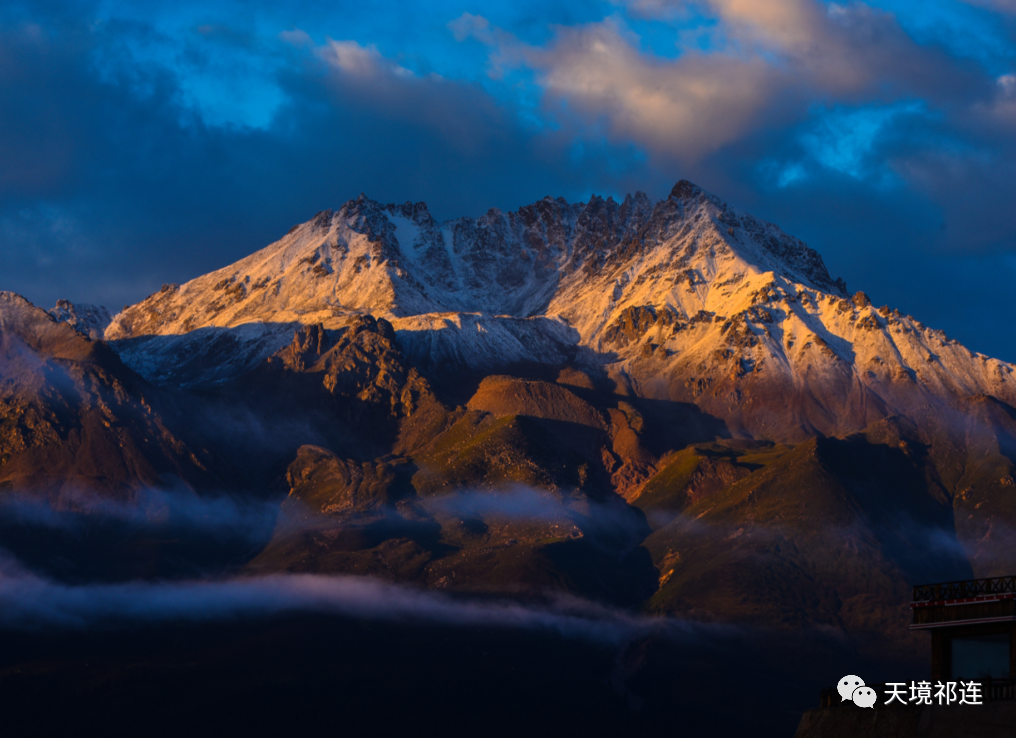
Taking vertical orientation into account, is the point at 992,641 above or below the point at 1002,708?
above

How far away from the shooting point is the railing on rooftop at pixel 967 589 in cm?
7681

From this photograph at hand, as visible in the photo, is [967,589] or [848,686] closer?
[848,686]

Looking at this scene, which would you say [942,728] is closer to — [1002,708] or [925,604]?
[1002,708]

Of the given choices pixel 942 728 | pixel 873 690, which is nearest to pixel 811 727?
pixel 873 690

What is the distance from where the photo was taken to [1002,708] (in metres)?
69.5

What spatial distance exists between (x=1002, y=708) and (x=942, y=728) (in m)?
3.55

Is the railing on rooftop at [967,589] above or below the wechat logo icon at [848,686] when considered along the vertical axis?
above

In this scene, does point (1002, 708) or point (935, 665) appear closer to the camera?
point (1002, 708)

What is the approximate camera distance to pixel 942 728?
2830 inches

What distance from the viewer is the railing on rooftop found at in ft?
252

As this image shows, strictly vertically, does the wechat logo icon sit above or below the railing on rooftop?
below

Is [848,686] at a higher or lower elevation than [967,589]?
lower

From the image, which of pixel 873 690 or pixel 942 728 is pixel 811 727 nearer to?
pixel 873 690

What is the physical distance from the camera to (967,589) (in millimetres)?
78375
